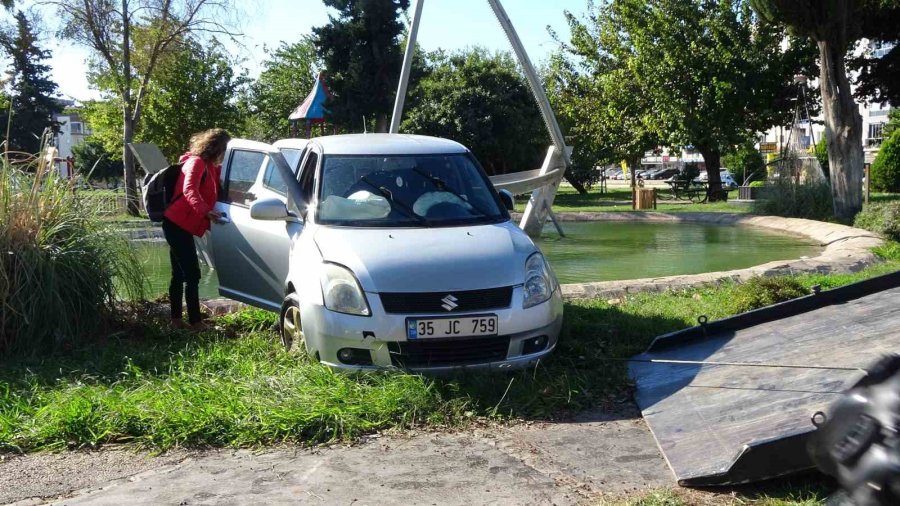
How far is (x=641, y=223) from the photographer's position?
70.0 feet

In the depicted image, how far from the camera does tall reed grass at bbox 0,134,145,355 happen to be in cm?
687

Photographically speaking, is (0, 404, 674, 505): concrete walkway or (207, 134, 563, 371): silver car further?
(207, 134, 563, 371): silver car

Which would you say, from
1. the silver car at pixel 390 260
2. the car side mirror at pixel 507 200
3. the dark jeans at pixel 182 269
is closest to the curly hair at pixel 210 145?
the silver car at pixel 390 260

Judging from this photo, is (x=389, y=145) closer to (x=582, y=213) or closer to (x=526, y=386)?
(x=526, y=386)

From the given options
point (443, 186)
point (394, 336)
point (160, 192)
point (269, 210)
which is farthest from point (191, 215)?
point (394, 336)

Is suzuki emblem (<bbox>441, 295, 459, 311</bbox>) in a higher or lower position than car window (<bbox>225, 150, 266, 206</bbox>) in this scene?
lower

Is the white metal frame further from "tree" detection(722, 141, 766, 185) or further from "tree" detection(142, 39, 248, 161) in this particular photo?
"tree" detection(142, 39, 248, 161)

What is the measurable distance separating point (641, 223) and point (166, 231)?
50.2ft

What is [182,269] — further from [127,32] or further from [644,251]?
[127,32]

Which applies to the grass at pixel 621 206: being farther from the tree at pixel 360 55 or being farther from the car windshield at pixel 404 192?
the car windshield at pixel 404 192

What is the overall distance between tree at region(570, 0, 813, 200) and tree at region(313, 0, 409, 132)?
1181cm

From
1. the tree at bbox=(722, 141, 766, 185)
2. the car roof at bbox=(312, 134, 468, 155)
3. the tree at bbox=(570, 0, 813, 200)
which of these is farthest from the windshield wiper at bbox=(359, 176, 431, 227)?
the tree at bbox=(722, 141, 766, 185)

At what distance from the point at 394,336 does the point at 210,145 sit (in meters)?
3.06

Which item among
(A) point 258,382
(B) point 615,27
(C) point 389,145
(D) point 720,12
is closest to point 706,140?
(D) point 720,12
